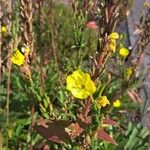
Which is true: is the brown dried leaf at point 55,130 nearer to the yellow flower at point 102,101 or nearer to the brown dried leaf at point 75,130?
the brown dried leaf at point 75,130

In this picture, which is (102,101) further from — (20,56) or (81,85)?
(20,56)

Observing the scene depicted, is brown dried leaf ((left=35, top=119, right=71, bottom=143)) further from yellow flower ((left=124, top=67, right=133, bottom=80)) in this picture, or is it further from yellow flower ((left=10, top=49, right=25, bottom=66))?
yellow flower ((left=124, top=67, right=133, bottom=80))

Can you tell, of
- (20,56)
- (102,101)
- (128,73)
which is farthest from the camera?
(128,73)

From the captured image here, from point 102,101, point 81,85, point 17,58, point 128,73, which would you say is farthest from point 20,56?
point 128,73

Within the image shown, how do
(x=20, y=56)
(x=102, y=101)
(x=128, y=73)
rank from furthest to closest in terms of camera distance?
1. (x=128, y=73)
2. (x=20, y=56)
3. (x=102, y=101)

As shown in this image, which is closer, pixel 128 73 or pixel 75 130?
pixel 75 130

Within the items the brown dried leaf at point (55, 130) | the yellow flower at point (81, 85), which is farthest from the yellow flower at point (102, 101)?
the brown dried leaf at point (55, 130)

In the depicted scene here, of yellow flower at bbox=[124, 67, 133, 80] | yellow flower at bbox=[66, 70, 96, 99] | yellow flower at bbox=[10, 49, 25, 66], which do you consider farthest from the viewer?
yellow flower at bbox=[124, 67, 133, 80]

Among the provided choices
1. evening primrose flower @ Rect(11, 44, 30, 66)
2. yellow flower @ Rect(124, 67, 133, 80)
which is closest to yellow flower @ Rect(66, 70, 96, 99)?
evening primrose flower @ Rect(11, 44, 30, 66)

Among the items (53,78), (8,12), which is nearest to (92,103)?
(8,12)
